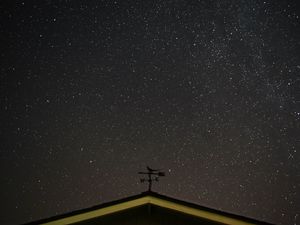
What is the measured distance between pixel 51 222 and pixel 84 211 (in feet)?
2.00

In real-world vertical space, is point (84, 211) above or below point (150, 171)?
below

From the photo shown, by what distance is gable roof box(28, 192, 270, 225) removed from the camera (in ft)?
21.5

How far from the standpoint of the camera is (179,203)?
6848 millimetres

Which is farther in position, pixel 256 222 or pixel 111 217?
pixel 111 217

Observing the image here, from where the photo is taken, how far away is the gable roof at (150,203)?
6.54 meters

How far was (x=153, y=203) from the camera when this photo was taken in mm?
7078

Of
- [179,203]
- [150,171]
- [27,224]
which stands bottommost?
[27,224]

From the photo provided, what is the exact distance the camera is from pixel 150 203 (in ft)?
23.3

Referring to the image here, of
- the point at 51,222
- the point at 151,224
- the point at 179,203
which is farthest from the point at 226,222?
the point at 51,222

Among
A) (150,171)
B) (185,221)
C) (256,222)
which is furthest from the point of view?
(150,171)

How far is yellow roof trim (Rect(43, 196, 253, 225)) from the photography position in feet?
21.6

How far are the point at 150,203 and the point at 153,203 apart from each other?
0.06 metres

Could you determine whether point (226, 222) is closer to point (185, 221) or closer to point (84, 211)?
point (185, 221)

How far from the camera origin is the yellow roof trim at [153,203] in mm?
6578
